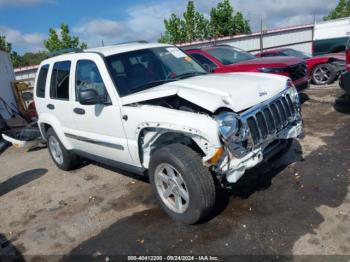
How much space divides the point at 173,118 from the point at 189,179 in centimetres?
63

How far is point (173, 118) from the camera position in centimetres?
334

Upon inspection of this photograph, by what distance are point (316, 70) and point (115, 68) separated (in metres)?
8.10

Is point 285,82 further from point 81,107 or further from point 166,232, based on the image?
point 81,107

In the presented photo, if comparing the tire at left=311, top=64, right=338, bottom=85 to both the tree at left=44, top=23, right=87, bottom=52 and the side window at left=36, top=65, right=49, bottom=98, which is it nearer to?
the side window at left=36, top=65, right=49, bottom=98

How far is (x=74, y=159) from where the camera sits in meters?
5.75

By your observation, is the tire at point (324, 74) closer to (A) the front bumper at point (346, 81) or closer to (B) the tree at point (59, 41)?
(A) the front bumper at point (346, 81)

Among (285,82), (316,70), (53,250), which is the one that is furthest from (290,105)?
(316,70)

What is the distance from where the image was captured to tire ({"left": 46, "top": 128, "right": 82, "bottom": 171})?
18.6 feet

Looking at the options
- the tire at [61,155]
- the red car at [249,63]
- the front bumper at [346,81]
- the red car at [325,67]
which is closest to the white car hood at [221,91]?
the tire at [61,155]

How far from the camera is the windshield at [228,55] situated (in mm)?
8596

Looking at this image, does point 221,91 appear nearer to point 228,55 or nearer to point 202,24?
point 228,55

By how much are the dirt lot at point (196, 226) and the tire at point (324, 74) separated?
4.89 meters

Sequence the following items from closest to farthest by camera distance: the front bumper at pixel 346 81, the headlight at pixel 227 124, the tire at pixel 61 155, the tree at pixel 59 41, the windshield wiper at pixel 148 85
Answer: the headlight at pixel 227 124, the windshield wiper at pixel 148 85, the tire at pixel 61 155, the front bumper at pixel 346 81, the tree at pixel 59 41

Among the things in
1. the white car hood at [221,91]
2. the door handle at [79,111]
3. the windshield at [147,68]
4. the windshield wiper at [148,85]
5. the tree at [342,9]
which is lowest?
the tree at [342,9]
